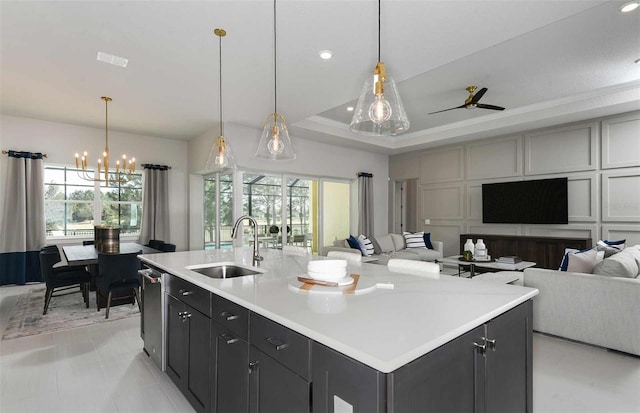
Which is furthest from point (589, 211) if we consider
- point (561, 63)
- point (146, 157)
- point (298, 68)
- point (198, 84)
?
point (146, 157)

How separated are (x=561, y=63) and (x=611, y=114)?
2.15 metres

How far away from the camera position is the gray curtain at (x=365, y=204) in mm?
7895

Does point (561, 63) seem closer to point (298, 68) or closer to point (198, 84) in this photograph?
point (298, 68)

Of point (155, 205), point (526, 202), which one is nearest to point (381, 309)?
point (526, 202)

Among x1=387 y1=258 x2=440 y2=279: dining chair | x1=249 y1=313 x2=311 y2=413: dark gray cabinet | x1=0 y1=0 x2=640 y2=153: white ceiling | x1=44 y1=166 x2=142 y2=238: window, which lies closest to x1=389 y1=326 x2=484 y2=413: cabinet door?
x1=249 y1=313 x2=311 y2=413: dark gray cabinet

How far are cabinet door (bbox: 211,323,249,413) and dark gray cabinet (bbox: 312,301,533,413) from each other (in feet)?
1.72

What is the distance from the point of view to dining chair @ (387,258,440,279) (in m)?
2.00

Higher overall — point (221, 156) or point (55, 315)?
point (221, 156)

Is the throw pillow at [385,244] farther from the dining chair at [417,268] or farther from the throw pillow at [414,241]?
the dining chair at [417,268]

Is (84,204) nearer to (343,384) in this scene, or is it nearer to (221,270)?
(221,270)

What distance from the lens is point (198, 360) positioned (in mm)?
1909

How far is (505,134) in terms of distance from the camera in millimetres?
6473

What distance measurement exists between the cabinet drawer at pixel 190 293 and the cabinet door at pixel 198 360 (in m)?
0.04

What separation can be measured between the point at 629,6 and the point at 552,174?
3.70 m
